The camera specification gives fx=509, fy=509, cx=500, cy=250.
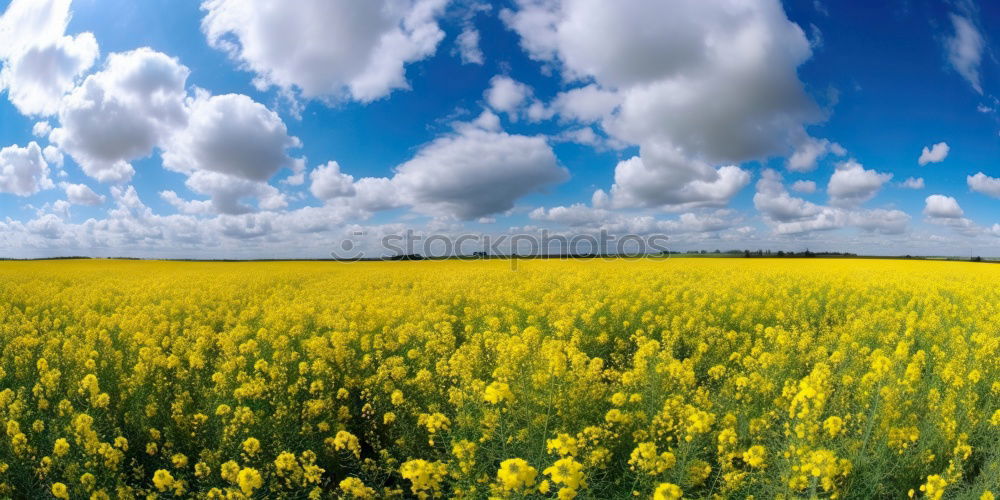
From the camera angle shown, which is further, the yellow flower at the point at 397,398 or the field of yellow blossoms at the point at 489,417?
the yellow flower at the point at 397,398

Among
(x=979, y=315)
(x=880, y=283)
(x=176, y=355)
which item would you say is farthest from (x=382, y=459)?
(x=880, y=283)

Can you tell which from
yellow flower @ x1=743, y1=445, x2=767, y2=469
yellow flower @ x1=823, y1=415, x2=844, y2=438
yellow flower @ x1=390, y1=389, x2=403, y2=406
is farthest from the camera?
yellow flower @ x1=390, y1=389, x2=403, y2=406

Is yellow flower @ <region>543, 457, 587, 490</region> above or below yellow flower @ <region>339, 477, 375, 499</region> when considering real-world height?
above

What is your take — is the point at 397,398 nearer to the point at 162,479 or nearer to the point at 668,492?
the point at 162,479

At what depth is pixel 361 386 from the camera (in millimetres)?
6523

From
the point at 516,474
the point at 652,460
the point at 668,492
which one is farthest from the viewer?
the point at 652,460

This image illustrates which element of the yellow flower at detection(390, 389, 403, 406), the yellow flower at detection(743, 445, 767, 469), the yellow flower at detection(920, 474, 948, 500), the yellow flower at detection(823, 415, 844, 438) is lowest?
the yellow flower at detection(920, 474, 948, 500)

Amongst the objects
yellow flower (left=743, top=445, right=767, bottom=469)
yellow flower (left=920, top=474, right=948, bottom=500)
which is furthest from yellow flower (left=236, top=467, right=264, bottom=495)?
yellow flower (left=920, top=474, right=948, bottom=500)

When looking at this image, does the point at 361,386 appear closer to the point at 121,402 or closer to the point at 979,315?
the point at 121,402

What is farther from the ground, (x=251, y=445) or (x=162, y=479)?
(x=251, y=445)

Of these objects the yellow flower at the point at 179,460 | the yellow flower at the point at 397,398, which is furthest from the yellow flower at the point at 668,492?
the yellow flower at the point at 179,460

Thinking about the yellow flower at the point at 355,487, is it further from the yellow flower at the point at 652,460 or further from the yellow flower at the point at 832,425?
the yellow flower at the point at 832,425

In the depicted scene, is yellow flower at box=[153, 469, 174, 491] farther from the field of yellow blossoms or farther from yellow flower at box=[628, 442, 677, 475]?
yellow flower at box=[628, 442, 677, 475]

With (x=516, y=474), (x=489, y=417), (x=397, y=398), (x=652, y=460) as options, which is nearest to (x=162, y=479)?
(x=397, y=398)
